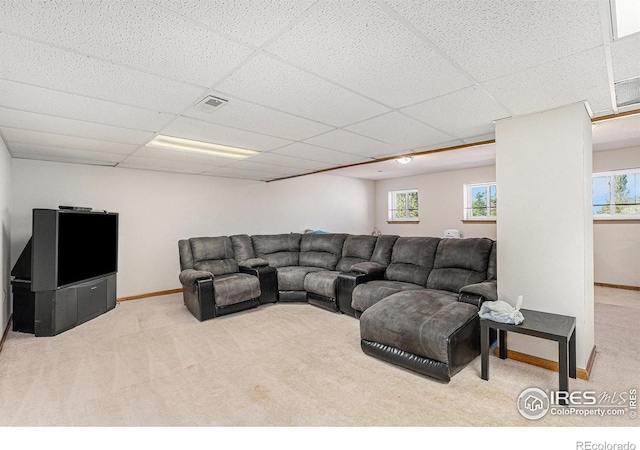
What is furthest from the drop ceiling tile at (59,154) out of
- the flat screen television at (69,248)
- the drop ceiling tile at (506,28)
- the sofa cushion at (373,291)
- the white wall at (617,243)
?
the white wall at (617,243)

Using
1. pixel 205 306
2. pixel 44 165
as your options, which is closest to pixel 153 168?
pixel 44 165

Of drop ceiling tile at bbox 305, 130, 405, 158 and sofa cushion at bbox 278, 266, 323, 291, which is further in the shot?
sofa cushion at bbox 278, 266, 323, 291

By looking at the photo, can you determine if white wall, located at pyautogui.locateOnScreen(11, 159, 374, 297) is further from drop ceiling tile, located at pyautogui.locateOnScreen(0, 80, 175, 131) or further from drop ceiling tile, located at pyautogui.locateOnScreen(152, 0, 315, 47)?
Answer: drop ceiling tile, located at pyautogui.locateOnScreen(152, 0, 315, 47)

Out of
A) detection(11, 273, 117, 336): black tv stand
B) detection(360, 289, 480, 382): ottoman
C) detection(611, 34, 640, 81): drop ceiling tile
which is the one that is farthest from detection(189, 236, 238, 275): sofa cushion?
detection(611, 34, 640, 81): drop ceiling tile

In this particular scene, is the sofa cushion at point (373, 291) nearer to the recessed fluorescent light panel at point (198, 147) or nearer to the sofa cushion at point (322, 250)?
the sofa cushion at point (322, 250)

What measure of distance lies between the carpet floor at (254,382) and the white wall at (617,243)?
2290 millimetres

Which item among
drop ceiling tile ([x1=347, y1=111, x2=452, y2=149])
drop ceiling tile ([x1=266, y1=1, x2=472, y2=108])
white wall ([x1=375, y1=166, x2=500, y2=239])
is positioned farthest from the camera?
white wall ([x1=375, y1=166, x2=500, y2=239])

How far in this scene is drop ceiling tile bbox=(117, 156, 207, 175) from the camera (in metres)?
4.32

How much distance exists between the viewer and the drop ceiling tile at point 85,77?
1586mm

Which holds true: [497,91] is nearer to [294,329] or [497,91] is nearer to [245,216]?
[294,329]

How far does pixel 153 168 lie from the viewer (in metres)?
4.97

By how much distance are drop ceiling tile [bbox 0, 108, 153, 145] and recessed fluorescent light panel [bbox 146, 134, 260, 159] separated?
206mm

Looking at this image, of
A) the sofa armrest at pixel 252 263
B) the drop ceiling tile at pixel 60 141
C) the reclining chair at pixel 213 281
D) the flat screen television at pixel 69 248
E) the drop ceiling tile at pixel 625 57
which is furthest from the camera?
the sofa armrest at pixel 252 263

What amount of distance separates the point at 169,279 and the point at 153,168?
1.89m
